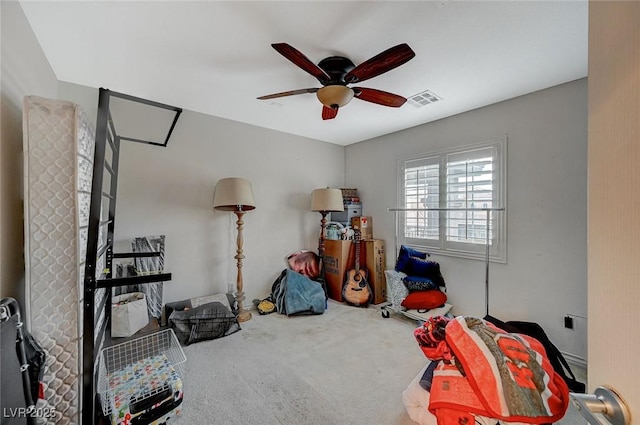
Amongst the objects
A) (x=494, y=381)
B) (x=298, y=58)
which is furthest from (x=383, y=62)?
(x=494, y=381)

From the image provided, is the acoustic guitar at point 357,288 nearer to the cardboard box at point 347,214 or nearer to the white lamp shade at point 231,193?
the cardboard box at point 347,214

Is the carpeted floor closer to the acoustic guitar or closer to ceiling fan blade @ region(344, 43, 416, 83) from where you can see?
the acoustic guitar

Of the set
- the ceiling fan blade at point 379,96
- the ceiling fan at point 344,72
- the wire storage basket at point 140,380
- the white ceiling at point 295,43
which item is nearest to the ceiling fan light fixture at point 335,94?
the ceiling fan at point 344,72

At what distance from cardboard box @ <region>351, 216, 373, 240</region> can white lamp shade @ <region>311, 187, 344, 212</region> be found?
14.5 inches

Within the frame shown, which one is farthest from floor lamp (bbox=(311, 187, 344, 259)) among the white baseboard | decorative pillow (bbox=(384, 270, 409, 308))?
the white baseboard

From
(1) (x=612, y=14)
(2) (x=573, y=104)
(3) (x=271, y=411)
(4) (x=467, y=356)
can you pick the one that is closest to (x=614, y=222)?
(1) (x=612, y=14)

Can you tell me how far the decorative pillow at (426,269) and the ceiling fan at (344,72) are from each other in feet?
6.27

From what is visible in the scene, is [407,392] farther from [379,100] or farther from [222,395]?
[379,100]

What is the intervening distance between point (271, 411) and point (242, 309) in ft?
5.29

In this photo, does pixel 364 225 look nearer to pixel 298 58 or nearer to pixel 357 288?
pixel 357 288

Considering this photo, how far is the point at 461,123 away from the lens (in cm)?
308

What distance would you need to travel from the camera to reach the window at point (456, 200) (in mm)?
2795

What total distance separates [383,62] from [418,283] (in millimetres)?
2445

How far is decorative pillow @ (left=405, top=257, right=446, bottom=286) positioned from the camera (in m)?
3.06
